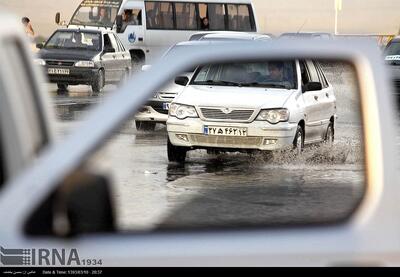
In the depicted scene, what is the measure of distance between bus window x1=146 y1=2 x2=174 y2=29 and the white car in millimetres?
33024

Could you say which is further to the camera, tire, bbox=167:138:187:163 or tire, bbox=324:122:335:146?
tire, bbox=167:138:187:163

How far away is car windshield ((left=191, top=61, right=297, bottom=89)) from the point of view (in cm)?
339

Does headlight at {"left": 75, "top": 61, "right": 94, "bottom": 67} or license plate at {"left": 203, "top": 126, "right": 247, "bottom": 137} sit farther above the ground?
license plate at {"left": 203, "top": 126, "right": 247, "bottom": 137}

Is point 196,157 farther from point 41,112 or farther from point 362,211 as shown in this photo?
point 362,211

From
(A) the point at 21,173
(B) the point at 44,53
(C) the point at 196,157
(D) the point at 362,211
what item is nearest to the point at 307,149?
(C) the point at 196,157

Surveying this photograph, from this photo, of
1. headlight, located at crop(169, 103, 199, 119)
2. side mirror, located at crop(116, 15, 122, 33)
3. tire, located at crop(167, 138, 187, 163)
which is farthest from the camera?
side mirror, located at crop(116, 15, 122, 33)

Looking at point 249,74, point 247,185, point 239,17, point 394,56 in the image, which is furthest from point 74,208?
point 239,17

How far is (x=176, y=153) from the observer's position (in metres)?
4.46

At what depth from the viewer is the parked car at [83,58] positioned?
26.1 meters

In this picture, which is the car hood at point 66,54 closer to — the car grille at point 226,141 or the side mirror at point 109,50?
the side mirror at point 109,50

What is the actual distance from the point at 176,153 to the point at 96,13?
3695cm

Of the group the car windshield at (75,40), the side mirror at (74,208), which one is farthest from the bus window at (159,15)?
the side mirror at (74,208)

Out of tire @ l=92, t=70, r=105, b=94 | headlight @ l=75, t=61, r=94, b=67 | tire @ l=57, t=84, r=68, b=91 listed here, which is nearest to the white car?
headlight @ l=75, t=61, r=94, b=67

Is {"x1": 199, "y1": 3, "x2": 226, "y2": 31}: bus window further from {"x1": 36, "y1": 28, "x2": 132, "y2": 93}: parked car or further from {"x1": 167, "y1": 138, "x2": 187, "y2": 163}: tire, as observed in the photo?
{"x1": 167, "y1": 138, "x2": 187, "y2": 163}: tire
